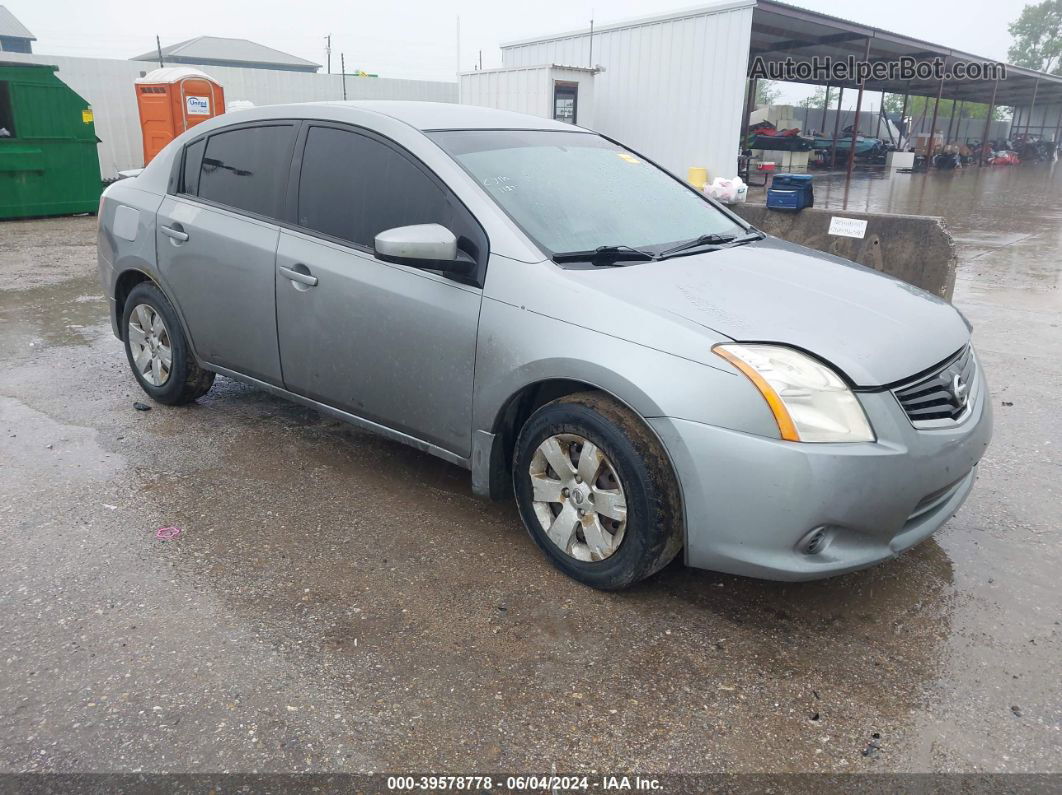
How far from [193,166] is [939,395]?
3738 mm

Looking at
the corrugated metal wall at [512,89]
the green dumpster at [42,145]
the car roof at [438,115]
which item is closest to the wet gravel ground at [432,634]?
the car roof at [438,115]

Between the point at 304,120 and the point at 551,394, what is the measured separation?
1868mm

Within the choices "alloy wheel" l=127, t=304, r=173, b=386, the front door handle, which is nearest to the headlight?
the front door handle

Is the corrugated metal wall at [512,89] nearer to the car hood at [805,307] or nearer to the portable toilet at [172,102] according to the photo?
A: the portable toilet at [172,102]

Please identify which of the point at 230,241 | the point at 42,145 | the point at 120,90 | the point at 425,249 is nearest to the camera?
the point at 425,249

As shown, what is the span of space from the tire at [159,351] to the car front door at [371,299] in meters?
0.97

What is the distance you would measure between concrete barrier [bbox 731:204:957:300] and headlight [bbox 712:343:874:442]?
15.2 feet

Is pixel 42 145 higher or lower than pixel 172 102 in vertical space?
lower

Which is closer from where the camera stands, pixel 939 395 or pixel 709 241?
pixel 939 395

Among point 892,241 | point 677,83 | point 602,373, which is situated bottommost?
point 892,241

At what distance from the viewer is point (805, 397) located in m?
2.60

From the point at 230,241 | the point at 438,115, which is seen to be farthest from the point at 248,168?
the point at 438,115

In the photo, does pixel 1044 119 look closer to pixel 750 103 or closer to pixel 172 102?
pixel 750 103

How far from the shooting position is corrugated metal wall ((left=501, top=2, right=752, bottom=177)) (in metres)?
13.3
